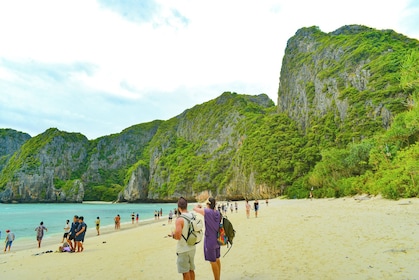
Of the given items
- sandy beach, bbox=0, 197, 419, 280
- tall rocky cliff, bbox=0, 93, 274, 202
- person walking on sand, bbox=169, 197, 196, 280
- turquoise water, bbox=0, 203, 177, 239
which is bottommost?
turquoise water, bbox=0, 203, 177, 239

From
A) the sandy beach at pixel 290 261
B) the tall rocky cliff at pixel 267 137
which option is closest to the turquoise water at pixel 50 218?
the sandy beach at pixel 290 261

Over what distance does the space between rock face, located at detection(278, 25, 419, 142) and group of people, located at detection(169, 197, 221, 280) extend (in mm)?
61916

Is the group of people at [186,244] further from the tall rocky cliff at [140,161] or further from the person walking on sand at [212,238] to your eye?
the tall rocky cliff at [140,161]

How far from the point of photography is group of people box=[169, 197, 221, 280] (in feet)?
15.9

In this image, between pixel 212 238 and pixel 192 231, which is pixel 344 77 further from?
pixel 192 231

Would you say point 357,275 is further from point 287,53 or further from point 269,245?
point 287,53

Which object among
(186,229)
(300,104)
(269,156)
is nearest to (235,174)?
(269,156)

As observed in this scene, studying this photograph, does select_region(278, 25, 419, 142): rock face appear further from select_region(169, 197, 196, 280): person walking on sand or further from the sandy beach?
select_region(169, 197, 196, 280): person walking on sand

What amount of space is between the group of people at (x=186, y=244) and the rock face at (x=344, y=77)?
203ft

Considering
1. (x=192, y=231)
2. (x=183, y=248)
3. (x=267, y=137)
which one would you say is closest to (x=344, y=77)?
(x=267, y=137)

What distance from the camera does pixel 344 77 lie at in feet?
234

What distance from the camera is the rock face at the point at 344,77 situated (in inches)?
2306

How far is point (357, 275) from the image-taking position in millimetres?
6035

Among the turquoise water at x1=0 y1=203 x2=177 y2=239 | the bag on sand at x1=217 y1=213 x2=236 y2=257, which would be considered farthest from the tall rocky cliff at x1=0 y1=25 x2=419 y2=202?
the turquoise water at x1=0 y1=203 x2=177 y2=239
